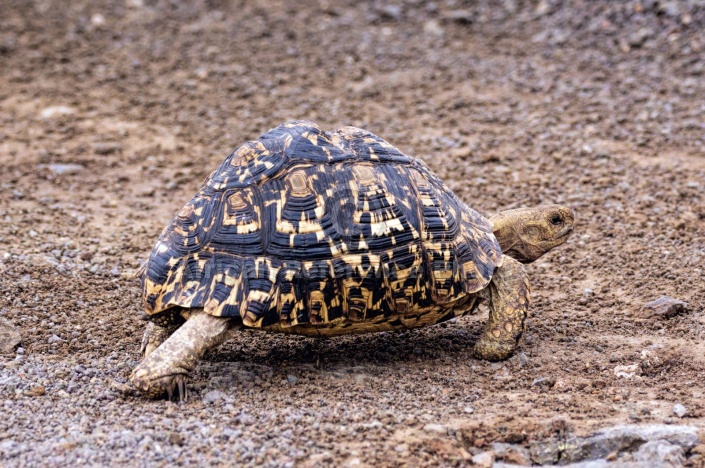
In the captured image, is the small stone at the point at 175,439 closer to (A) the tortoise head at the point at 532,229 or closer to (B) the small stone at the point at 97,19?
(A) the tortoise head at the point at 532,229

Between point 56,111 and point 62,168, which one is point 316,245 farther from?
point 56,111

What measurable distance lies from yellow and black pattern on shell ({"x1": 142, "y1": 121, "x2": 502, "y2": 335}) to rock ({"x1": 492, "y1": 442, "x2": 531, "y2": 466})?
94 centimetres

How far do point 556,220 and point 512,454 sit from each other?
1.95m

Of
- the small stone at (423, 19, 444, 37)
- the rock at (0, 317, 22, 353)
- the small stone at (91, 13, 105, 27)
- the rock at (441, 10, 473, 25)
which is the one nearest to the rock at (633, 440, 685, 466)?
the rock at (0, 317, 22, 353)

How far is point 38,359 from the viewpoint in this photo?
4793 mm

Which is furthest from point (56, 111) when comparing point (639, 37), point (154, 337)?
point (639, 37)

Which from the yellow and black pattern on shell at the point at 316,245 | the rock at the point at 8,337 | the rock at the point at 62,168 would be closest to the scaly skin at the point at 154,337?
the yellow and black pattern on shell at the point at 316,245

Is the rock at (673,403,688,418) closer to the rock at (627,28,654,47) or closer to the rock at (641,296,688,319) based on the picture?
the rock at (641,296,688,319)

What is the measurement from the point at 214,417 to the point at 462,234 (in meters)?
1.66

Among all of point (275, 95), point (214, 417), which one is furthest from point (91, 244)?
point (275, 95)

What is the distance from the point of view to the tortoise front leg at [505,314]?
4934 mm

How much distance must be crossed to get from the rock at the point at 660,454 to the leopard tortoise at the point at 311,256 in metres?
1.18

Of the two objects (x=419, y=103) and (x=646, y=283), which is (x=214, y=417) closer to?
(x=646, y=283)

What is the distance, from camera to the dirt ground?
414 centimetres
